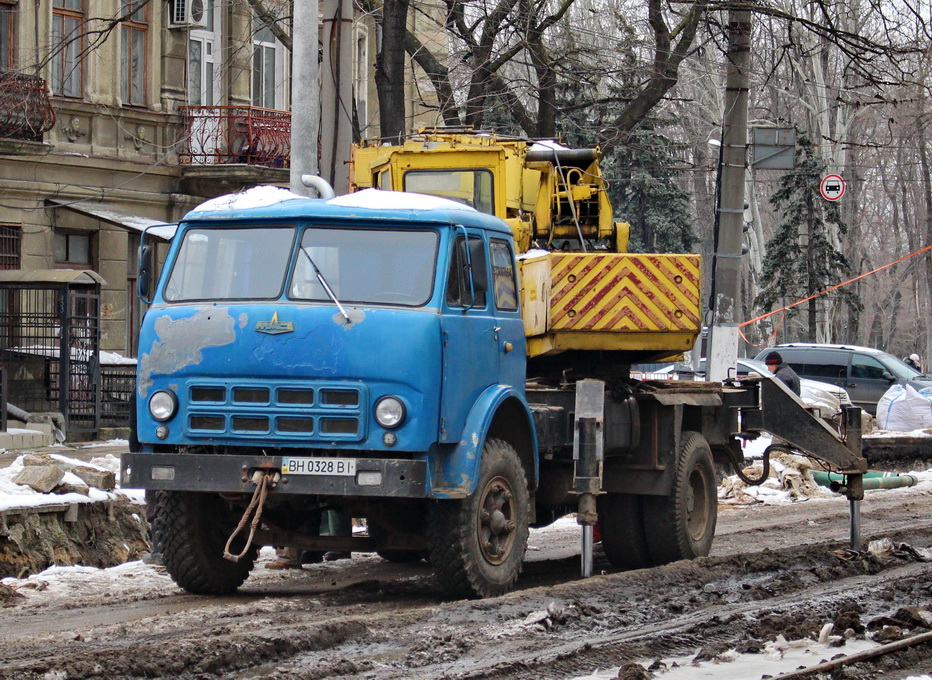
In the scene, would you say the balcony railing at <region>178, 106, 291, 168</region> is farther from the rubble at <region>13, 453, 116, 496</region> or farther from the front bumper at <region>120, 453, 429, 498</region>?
the front bumper at <region>120, 453, 429, 498</region>

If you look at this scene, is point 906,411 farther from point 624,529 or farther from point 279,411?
point 279,411

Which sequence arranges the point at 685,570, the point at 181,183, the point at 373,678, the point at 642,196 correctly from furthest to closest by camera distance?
the point at 642,196 → the point at 181,183 → the point at 685,570 → the point at 373,678

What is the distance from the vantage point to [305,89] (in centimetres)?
1329

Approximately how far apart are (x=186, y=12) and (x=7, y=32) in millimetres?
A: 3213

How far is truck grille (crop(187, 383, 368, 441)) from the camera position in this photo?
8289 mm

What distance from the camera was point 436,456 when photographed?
8.44 m

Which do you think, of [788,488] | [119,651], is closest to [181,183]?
[788,488]

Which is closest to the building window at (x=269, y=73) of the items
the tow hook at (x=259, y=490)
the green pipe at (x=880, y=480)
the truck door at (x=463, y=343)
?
the green pipe at (x=880, y=480)

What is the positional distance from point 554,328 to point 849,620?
3.25m

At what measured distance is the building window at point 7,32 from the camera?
2191 centimetres

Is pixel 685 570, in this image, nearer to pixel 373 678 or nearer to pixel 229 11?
pixel 373 678

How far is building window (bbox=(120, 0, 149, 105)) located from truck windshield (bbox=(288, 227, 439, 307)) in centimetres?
1608

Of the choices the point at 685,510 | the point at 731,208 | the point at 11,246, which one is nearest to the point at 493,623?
the point at 685,510

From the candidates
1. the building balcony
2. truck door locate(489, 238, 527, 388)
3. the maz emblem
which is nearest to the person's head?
truck door locate(489, 238, 527, 388)
